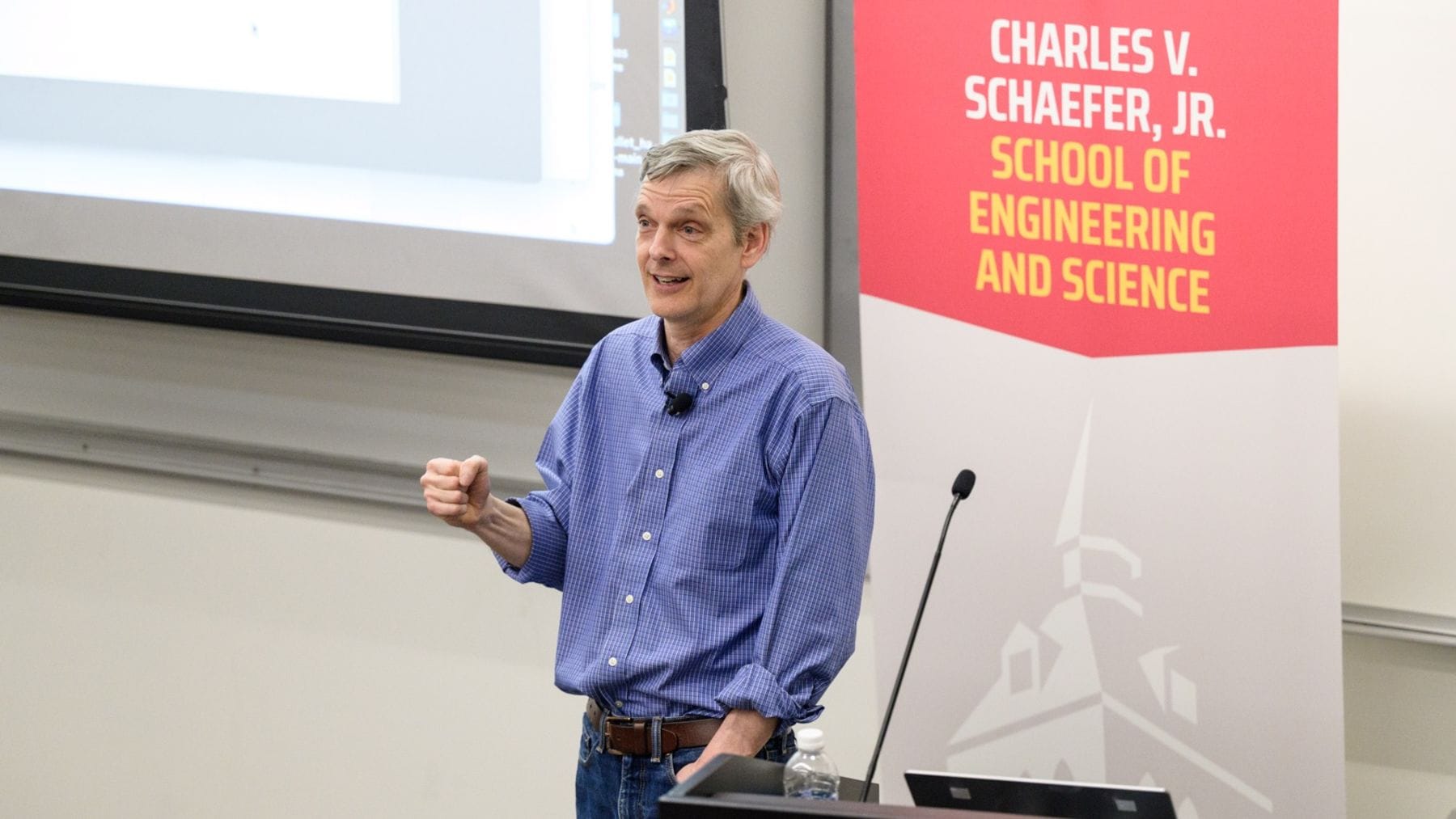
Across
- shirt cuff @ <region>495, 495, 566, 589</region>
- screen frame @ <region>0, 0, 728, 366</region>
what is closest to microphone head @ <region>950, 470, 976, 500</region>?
shirt cuff @ <region>495, 495, 566, 589</region>

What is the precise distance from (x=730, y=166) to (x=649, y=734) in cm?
69

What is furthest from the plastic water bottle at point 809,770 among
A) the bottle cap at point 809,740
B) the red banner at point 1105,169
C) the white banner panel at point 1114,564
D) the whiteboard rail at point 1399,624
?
the whiteboard rail at point 1399,624

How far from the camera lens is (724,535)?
191cm

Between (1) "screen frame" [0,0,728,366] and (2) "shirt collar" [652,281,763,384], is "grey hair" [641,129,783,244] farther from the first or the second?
(1) "screen frame" [0,0,728,366]

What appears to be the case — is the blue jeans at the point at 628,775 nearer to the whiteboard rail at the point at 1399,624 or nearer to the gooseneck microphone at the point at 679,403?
the gooseneck microphone at the point at 679,403

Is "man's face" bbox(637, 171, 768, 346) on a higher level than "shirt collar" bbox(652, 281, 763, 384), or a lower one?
higher

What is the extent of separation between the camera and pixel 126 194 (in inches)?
129

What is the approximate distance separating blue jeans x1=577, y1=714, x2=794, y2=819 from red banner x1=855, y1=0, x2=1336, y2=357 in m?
0.75

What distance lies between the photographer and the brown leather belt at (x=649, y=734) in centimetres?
191

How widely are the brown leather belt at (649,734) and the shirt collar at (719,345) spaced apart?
0.42 m

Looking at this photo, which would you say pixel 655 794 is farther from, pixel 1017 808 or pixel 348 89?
pixel 348 89

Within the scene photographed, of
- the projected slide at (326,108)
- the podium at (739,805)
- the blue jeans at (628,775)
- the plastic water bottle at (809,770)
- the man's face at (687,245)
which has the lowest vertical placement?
the blue jeans at (628,775)

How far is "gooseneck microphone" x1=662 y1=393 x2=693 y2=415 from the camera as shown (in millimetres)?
1954

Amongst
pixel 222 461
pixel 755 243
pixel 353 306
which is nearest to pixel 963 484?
pixel 755 243
